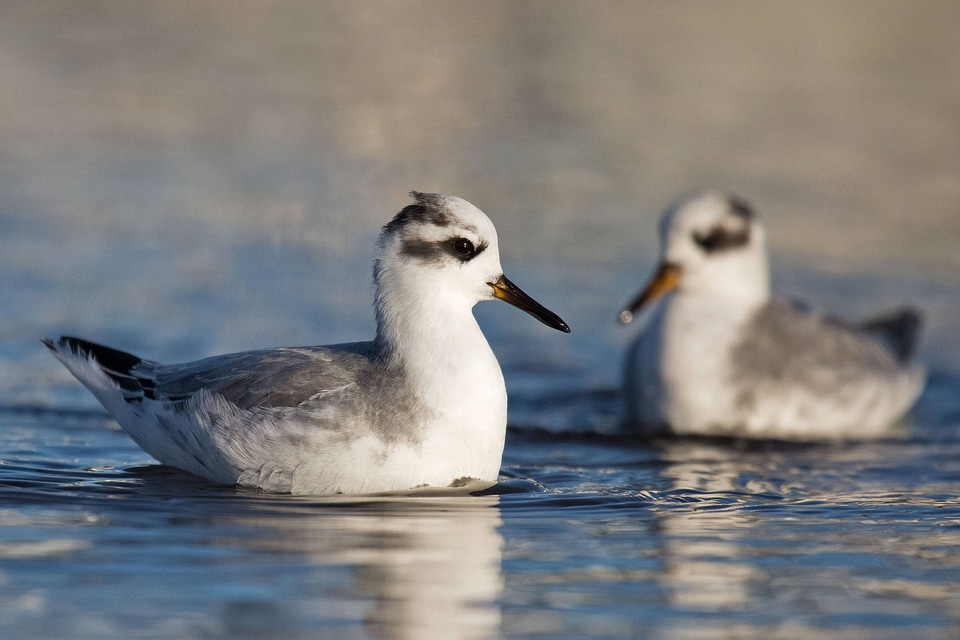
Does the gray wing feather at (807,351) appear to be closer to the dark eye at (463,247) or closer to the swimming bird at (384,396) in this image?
the swimming bird at (384,396)

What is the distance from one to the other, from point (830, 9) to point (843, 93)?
337 centimetres

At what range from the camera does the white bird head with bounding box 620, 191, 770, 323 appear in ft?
37.3

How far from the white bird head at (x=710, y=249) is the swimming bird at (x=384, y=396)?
348 centimetres

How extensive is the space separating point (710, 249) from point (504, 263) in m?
3.59

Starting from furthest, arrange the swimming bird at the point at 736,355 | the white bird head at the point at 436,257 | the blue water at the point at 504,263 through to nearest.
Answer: the swimming bird at the point at 736,355
the white bird head at the point at 436,257
the blue water at the point at 504,263

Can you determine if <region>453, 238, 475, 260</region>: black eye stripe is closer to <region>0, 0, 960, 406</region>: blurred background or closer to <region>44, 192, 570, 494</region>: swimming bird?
<region>44, 192, 570, 494</region>: swimming bird

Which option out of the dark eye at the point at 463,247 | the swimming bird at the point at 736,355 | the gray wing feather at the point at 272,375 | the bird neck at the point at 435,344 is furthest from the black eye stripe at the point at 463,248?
the swimming bird at the point at 736,355

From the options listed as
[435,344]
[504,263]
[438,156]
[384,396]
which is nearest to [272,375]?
[384,396]

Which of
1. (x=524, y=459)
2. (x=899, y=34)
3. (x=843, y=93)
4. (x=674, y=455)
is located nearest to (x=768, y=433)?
(x=674, y=455)

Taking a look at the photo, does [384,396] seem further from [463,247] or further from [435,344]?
[463,247]

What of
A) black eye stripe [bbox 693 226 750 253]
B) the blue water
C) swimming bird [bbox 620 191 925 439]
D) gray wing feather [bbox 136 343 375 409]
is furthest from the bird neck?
black eye stripe [bbox 693 226 750 253]

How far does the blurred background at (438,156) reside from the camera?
1340cm

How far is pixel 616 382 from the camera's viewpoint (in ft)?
40.8

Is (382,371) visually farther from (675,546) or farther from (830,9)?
(830,9)
